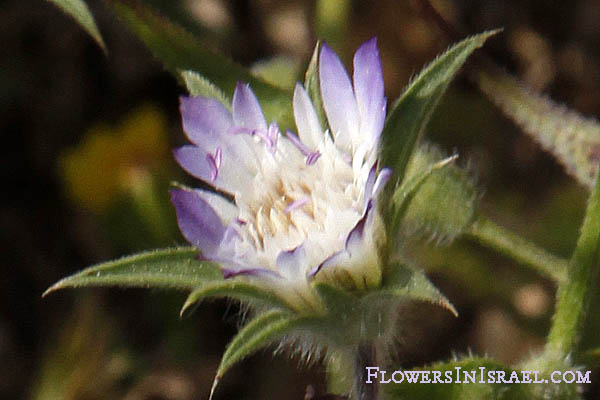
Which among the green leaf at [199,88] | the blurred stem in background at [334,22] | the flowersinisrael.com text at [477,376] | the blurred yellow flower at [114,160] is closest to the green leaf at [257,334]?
the flowersinisrael.com text at [477,376]

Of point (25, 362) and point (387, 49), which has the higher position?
point (387, 49)

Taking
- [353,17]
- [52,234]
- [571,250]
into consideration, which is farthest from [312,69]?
[52,234]

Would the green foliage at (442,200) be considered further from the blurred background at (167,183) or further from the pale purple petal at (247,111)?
the blurred background at (167,183)

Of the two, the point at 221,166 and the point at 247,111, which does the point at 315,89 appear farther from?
the point at 221,166

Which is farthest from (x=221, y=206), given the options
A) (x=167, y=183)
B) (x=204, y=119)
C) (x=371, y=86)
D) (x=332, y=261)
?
(x=167, y=183)

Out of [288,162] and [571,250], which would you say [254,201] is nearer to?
[288,162]

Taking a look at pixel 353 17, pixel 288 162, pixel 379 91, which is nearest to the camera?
pixel 379 91

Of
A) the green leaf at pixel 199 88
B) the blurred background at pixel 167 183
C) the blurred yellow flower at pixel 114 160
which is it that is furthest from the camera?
the blurred yellow flower at pixel 114 160
